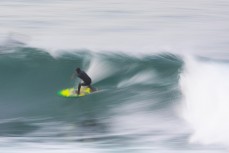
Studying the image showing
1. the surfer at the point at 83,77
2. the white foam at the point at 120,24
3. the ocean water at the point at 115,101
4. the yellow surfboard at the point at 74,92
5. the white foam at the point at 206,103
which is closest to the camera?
the ocean water at the point at 115,101

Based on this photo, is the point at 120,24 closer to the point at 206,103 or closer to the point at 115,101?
the point at 115,101

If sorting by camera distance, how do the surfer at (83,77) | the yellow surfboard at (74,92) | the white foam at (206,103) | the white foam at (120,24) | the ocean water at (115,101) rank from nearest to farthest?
the ocean water at (115,101), the white foam at (206,103), the surfer at (83,77), the yellow surfboard at (74,92), the white foam at (120,24)

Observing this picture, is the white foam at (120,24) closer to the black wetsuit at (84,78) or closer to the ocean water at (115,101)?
the ocean water at (115,101)

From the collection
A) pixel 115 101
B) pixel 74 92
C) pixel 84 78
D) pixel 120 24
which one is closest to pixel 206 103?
pixel 115 101

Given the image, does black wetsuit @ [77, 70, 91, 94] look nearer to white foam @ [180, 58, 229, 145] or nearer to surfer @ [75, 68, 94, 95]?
surfer @ [75, 68, 94, 95]

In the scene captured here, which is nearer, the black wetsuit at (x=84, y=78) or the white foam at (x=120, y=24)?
the black wetsuit at (x=84, y=78)

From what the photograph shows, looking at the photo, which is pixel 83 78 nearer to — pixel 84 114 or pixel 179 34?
pixel 84 114

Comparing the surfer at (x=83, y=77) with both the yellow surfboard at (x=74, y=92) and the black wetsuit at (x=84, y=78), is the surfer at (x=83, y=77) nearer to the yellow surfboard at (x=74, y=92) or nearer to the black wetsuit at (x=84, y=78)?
the black wetsuit at (x=84, y=78)

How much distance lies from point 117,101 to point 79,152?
17.0 feet

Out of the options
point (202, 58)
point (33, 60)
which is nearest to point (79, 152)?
point (33, 60)

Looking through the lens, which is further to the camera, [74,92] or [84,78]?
[74,92]

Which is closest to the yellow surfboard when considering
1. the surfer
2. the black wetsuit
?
the surfer

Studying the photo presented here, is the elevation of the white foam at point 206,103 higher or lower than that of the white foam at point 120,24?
lower

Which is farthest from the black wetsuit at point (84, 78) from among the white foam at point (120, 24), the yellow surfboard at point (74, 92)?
the white foam at point (120, 24)
